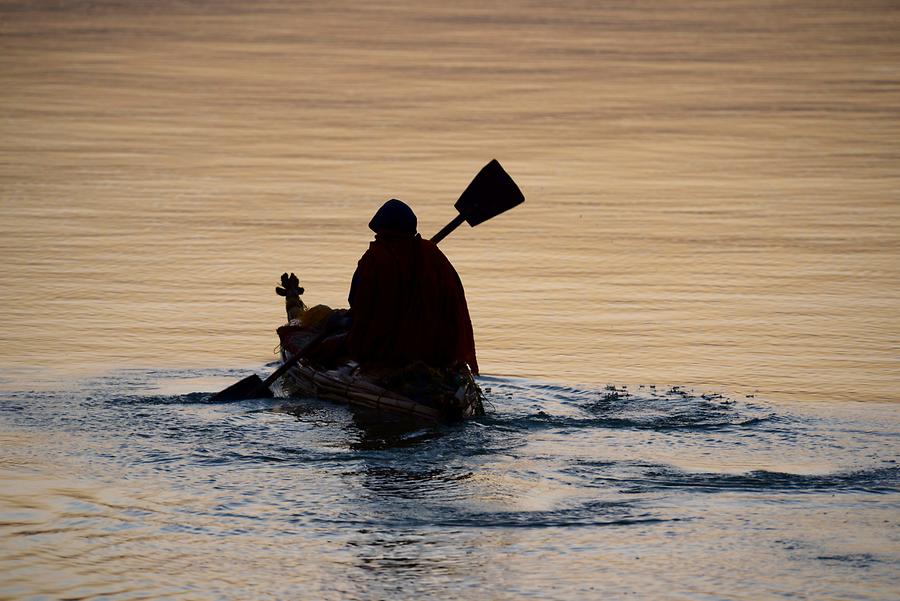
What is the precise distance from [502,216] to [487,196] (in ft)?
20.4

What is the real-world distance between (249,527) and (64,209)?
Answer: 9.39 m

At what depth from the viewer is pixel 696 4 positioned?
→ 42594mm

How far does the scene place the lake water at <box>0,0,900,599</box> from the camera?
23.8 ft

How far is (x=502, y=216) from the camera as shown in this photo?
54.9 ft

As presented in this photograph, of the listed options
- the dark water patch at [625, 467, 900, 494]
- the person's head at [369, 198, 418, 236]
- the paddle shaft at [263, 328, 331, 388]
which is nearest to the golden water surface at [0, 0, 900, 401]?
the paddle shaft at [263, 328, 331, 388]

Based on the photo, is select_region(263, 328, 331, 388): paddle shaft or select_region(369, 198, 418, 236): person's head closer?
select_region(369, 198, 418, 236): person's head

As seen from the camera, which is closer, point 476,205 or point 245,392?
point 245,392

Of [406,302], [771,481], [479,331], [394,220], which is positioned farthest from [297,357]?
[771,481]

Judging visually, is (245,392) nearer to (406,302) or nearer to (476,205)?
(406,302)

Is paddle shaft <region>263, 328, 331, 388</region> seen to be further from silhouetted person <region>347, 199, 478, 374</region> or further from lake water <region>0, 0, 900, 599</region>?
silhouetted person <region>347, 199, 478, 374</region>

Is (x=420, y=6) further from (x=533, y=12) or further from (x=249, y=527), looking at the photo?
(x=249, y=527)

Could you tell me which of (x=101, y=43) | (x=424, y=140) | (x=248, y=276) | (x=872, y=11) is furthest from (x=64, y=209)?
(x=872, y=11)

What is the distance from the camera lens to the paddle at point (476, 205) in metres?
10.1

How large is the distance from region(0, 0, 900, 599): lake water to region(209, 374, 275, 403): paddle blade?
0.09 m
